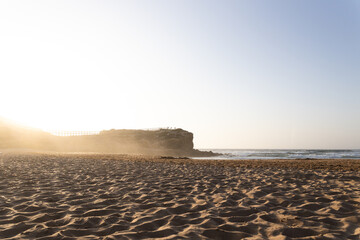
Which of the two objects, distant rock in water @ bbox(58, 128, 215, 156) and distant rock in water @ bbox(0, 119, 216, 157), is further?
distant rock in water @ bbox(58, 128, 215, 156)

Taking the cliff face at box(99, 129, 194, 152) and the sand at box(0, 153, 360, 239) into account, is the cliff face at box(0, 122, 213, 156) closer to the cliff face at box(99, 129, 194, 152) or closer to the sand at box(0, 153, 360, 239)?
the cliff face at box(99, 129, 194, 152)

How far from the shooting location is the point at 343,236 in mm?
3672

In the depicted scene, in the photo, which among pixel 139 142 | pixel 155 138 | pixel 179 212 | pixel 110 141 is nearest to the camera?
pixel 179 212

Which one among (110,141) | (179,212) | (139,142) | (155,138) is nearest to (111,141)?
(110,141)

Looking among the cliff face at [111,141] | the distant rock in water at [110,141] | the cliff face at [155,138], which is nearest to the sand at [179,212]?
the distant rock in water at [110,141]

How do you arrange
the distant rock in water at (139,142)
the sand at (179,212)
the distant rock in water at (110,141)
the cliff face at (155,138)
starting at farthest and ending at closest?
the cliff face at (155,138) → the distant rock in water at (139,142) → the distant rock in water at (110,141) → the sand at (179,212)

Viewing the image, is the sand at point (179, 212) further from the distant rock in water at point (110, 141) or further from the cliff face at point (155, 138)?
the cliff face at point (155, 138)

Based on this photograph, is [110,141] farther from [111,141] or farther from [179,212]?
[179,212]

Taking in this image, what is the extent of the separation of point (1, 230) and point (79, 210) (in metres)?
1.44

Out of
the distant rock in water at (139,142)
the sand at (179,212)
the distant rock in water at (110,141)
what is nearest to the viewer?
the sand at (179,212)

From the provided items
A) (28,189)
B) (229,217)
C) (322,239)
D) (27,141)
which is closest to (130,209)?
(229,217)

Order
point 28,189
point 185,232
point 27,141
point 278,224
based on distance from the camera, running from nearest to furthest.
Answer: point 185,232 → point 278,224 → point 28,189 → point 27,141

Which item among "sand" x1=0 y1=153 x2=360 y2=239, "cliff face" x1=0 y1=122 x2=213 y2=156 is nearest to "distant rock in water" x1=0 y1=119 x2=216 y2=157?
"cliff face" x1=0 y1=122 x2=213 y2=156

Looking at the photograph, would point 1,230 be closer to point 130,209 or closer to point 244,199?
point 130,209
